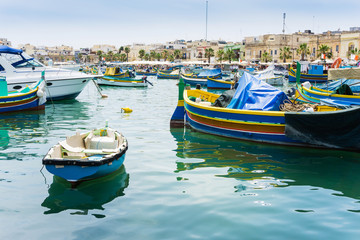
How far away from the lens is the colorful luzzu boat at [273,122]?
487 inches

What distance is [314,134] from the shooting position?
12742 mm

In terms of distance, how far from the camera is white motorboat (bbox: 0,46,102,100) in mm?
26031

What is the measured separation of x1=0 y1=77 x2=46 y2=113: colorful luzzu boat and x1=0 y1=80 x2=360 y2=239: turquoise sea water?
7.15 metres

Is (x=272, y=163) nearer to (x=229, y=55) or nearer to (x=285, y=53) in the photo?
(x=285, y=53)

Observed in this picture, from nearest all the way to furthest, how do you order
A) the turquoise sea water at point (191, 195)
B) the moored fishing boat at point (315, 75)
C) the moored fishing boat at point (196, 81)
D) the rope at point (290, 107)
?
the turquoise sea water at point (191, 195) → the rope at point (290, 107) → the moored fishing boat at point (196, 81) → the moored fishing boat at point (315, 75)

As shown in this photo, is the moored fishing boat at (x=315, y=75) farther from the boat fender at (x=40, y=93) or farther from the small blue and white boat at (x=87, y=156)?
the small blue and white boat at (x=87, y=156)

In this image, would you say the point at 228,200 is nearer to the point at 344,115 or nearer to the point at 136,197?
the point at 136,197

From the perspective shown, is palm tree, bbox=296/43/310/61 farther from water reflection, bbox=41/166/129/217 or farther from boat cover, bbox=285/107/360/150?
water reflection, bbox=41/166/129/217

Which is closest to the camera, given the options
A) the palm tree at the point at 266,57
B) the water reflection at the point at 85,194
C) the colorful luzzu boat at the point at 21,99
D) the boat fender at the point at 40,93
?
the water reflection at the point at 85,194

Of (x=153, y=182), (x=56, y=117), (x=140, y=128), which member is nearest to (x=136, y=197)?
(x=153, y=182)

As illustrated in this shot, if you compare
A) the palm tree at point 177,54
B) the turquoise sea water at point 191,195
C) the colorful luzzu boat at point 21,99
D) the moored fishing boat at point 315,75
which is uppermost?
the palm tree at point 177,54

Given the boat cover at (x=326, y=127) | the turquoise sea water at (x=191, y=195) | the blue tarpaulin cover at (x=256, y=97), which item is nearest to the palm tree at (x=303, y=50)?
the blue tarpaulin cover at (x=256, y=97)

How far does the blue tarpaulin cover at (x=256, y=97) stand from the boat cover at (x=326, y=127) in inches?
46.0

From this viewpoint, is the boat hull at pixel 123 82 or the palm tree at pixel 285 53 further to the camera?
the palm tree at pixel 285 53
